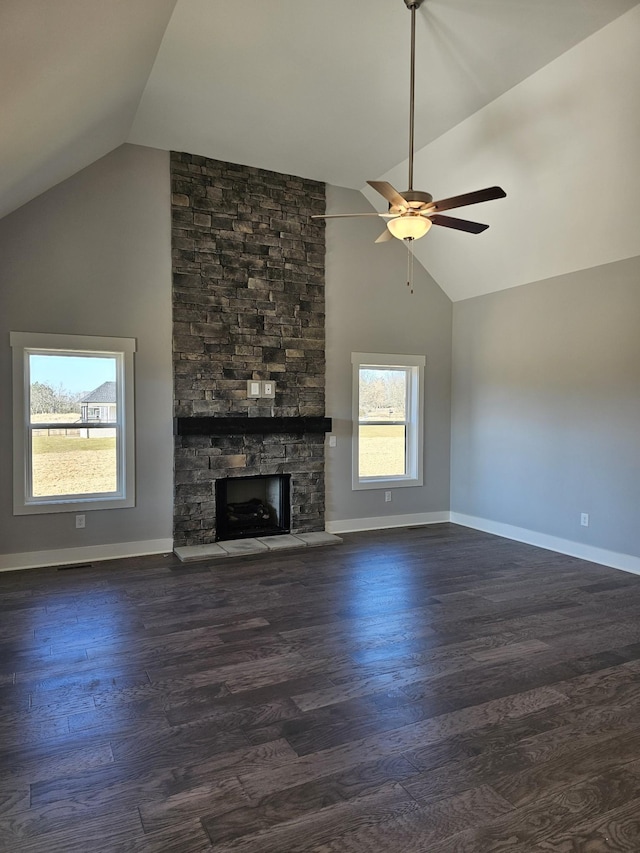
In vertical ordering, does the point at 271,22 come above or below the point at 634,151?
above

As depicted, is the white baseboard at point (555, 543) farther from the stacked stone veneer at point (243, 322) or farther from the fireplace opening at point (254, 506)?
the fireplace opening at point (254, 506)

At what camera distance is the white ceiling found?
134 inches

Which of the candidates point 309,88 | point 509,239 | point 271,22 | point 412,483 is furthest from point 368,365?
point 271,22

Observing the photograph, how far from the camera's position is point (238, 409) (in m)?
5.99

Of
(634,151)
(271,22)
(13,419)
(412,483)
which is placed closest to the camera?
(271,22)

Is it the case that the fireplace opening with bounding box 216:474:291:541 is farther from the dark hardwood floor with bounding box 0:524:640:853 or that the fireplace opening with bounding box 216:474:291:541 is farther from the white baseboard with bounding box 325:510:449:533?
the dark hardwood floor with bounding box 0:524:640:853

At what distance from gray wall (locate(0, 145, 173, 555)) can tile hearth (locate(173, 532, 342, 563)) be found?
42 cm

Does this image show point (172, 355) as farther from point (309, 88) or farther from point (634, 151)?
point (634, 151)

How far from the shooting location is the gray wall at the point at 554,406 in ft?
16.8

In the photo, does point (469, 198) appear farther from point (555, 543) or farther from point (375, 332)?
point (555, 543)

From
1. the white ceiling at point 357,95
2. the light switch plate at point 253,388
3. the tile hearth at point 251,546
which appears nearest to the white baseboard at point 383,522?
the tile hearth at point 251,546

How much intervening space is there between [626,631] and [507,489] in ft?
9.24

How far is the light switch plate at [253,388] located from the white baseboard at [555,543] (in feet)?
10.2

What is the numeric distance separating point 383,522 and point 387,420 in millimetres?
1264
